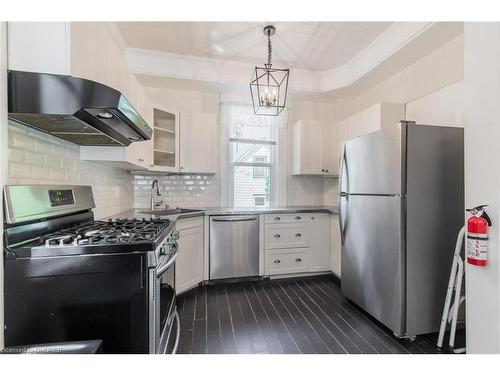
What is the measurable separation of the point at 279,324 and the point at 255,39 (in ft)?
9.28

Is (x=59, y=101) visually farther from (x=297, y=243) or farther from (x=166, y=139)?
(x=297, y=243)

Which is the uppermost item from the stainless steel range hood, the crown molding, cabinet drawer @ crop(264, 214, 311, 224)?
the crown molding

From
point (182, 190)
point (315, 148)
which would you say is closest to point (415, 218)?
point (315, 148)

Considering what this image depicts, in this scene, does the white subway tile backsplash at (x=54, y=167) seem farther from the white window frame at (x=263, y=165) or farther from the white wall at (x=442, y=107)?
the white wall at (x=442, y=107)

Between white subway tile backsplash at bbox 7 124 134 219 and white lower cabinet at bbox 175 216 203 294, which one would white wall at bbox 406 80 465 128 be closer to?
white lower cabinet at bbox 175 216 203 294

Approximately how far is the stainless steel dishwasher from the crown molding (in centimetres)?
179

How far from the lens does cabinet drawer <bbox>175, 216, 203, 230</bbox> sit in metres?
2.52

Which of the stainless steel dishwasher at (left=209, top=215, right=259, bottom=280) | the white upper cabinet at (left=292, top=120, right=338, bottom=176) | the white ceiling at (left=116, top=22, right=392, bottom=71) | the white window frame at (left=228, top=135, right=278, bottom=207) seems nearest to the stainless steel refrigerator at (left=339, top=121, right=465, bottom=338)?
the white ceiling at (left=116, top=22, right=392, bottom=71)

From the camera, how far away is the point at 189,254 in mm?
2641

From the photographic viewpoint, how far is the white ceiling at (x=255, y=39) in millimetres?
2420

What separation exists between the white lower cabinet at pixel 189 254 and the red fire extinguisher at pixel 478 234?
2.25m

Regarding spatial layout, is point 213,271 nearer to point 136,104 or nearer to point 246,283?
point 246,283

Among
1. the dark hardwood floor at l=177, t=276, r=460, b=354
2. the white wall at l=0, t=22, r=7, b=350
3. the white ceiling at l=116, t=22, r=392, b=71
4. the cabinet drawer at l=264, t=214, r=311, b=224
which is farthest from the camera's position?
the cabinet drawer at l=264, t=214, r=311, b=224

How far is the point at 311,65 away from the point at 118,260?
3200mm
